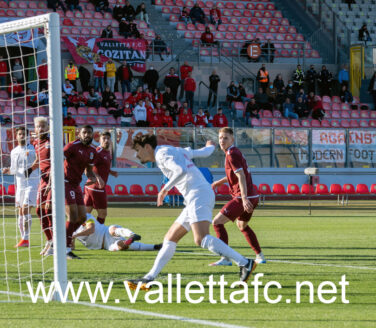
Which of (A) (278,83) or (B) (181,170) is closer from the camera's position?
(B) (181,170)

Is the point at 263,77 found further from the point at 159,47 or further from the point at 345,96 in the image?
the point at 159,47

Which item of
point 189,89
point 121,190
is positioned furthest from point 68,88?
point 189,89

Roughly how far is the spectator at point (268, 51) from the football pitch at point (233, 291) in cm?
2109

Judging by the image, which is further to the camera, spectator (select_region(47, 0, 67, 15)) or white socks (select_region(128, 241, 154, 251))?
spectator (select_region(47, 0, 67, 15))

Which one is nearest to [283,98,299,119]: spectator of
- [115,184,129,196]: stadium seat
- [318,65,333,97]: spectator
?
[318,65,333,97]: spectator

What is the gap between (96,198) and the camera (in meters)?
14.6

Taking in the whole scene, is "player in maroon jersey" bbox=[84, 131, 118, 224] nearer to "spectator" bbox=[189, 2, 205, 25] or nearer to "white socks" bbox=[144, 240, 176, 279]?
"white socks" bbox=[144, 240, 176, 279]

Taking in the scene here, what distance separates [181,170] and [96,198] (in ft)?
19.9

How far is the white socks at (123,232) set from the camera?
13.4 meters

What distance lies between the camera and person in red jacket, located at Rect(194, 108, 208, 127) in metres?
31.4

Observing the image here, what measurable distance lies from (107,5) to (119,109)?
24.1 ft

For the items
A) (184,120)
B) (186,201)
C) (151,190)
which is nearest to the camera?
(186,201)

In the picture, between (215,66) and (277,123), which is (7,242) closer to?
(277,123)

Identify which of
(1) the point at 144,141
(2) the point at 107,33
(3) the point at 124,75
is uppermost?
(2) the point at 107,33
